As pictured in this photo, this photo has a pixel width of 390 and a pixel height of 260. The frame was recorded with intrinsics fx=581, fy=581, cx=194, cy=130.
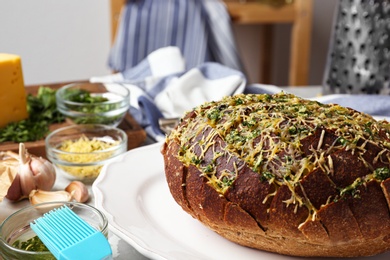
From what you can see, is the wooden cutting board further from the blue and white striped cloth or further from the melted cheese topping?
the blue and white striped cloth

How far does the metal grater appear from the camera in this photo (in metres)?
1.76

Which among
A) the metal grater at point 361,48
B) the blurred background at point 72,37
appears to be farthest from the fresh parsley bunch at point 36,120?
the blurred background at point 72,37

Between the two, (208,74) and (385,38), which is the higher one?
(385,38)

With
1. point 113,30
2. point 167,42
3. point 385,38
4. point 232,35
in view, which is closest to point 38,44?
point 113,30

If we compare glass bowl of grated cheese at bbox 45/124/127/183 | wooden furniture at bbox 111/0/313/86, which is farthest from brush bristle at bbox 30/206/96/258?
wooden furniture at bbox 111/0/313/86

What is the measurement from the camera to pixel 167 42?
122 inches

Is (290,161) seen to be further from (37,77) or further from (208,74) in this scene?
(37,77)

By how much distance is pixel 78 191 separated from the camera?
1.25 meters

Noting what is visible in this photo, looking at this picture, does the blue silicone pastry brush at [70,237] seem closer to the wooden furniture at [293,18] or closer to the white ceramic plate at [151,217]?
the white ceramic plate at [151,217]

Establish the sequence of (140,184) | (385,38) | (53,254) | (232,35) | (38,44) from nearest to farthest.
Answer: (53,254) → (140,184) → (385,38) → (232,35) → (38,44)

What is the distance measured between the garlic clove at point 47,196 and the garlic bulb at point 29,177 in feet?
0.09

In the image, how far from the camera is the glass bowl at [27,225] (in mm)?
893

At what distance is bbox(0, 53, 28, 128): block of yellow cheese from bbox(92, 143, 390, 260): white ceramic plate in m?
0.45

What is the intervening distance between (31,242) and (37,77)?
2.73 m
